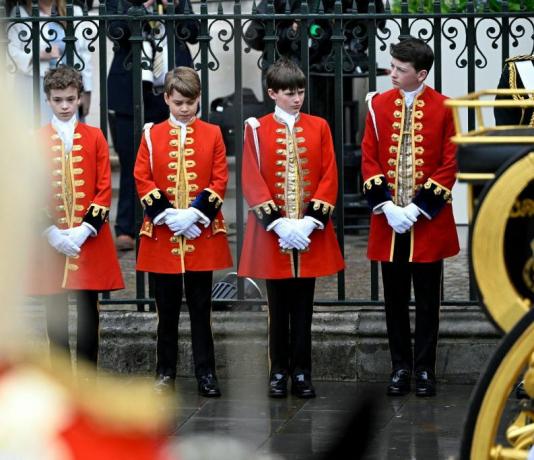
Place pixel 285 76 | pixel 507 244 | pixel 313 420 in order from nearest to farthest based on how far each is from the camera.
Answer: pixel 507 244, pixel 313 420, pixel 285 76

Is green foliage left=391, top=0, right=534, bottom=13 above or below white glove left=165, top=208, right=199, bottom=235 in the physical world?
above

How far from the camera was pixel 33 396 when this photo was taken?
3.25 feet

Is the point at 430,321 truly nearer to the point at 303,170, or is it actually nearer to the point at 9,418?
the point at 303,170

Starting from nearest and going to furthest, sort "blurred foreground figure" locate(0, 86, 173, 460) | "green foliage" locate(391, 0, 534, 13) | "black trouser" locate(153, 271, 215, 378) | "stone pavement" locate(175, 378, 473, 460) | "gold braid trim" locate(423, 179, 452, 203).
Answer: "blurred foreground figure" locate(0, 86, 173, 460)
"stone pavement" locate(175, 378, 473, 460)
"gold braid trim" locate(423, 179, 452, 203)
"black trouser" locate(153, 271, 215, 378)
"green foliage" locate(391, 0, 534, 13)

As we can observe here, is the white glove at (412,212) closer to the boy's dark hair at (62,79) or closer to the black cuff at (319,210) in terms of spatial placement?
the black cuff at (319,210)

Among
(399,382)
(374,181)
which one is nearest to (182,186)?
(374,181)

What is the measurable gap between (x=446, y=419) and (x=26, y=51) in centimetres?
275

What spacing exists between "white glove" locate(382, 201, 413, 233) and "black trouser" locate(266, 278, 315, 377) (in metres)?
0.48

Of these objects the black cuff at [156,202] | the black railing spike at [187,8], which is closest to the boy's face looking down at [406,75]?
the black railing spike at [187,8]

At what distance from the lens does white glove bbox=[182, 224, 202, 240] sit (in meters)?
6.22

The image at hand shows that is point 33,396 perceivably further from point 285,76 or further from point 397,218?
point 285,76

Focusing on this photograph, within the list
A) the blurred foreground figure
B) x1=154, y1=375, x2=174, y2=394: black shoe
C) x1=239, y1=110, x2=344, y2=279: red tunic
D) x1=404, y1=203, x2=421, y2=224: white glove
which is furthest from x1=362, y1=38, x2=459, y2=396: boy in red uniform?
the blurred foreground figure

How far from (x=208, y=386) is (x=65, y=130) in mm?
1393

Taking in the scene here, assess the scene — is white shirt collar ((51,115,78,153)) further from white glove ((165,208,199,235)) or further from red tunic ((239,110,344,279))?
red tunic ((239,110,344,279))
